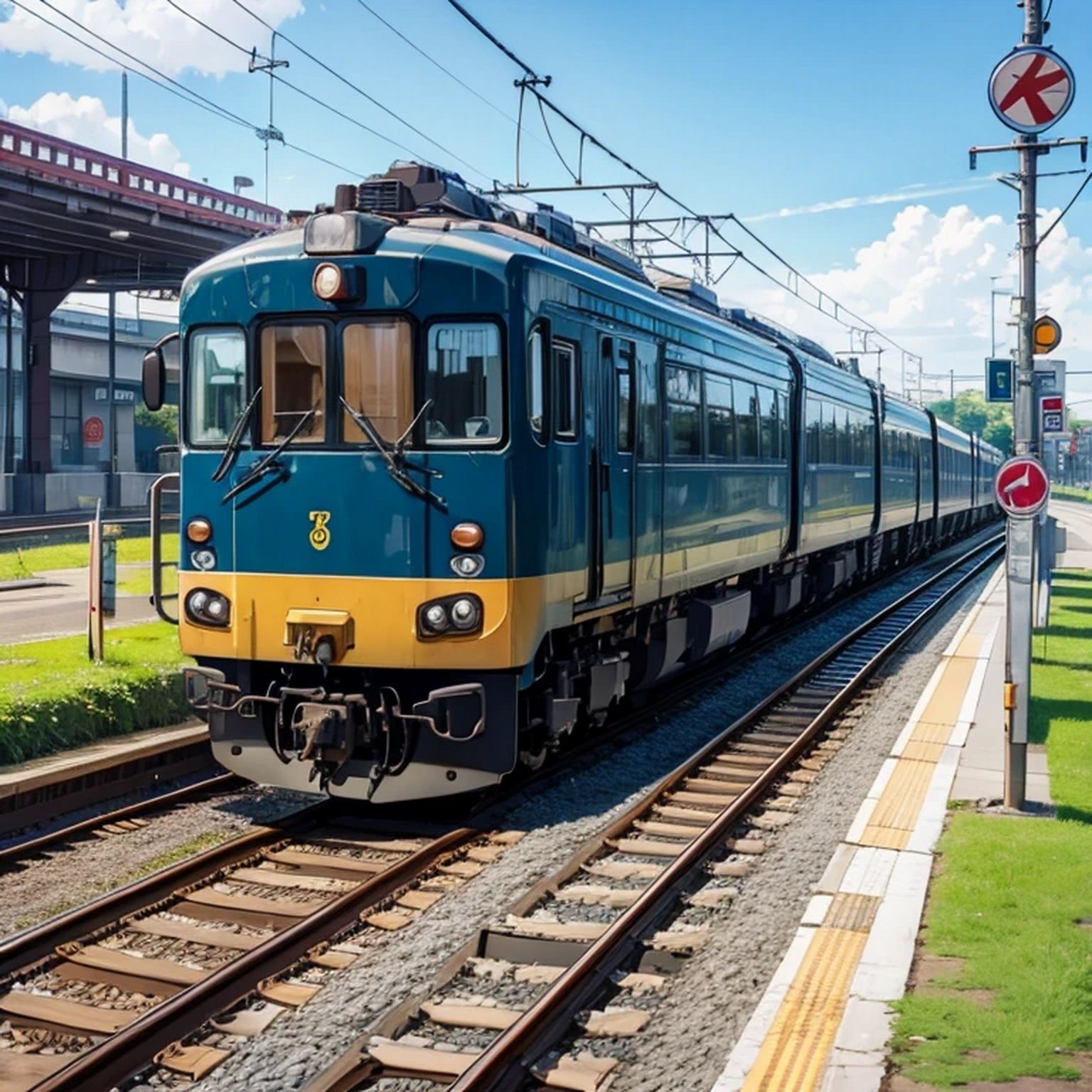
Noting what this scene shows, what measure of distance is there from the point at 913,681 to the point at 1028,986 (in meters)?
10.1

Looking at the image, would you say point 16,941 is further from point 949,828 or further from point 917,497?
point 917,497

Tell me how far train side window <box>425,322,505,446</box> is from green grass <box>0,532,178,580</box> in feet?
43.0

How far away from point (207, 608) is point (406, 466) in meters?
1.61

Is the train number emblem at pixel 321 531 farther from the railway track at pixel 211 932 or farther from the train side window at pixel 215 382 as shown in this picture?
the railway track at pixel 211 932

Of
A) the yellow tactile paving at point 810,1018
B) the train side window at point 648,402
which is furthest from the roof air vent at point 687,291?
the yellow tactile paving at point 810,1018

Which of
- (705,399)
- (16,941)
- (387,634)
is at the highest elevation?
(705,399)

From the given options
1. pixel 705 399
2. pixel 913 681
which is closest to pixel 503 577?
pixel 705 399

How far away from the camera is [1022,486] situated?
10.0m

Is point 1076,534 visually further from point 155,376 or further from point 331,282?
point 331,282

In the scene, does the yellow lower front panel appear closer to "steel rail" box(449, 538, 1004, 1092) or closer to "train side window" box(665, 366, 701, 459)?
"steel rail" box(449, 538, 1004, 1092)

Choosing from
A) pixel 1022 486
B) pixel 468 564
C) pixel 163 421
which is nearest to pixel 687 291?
pixel 1022 486

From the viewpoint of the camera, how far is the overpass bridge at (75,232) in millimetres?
30703

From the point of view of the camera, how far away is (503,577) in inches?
350

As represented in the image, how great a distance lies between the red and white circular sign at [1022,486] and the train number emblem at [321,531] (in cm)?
435
